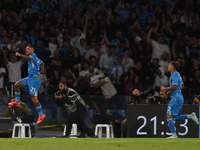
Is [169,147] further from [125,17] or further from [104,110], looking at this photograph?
[125,17]

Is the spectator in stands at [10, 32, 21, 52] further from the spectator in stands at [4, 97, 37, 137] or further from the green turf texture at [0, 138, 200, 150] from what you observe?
the green turf texture at [0, 138, 200, 150]

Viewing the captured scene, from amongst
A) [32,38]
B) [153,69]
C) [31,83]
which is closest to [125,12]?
[153,69]

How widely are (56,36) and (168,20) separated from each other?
452 cm

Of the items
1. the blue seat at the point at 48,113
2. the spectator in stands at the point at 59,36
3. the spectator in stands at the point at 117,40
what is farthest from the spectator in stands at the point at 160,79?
the blue seat at the point at 48,113

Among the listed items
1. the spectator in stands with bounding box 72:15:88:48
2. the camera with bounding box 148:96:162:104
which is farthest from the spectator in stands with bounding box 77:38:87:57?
the camera with bounding box 148:96:162:104

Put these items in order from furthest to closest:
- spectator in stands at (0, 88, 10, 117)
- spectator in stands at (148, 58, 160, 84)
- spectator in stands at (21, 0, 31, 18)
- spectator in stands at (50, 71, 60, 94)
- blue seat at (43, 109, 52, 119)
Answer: spectator in stands at (21, 0, 31, 18) → spectator in stands at (148, 58, 160, 84) → spectator in stands at (50, 71, 60, 94) → blue seat at (43, 109, 52, 119) → spectator in stands at (0, 88, 10, 117)

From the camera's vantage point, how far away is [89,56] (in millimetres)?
14641

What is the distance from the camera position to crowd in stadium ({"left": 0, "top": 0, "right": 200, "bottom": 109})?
13.7 m

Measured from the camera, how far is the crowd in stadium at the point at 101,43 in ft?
44.9

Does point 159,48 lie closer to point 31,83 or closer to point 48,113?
point 48,113

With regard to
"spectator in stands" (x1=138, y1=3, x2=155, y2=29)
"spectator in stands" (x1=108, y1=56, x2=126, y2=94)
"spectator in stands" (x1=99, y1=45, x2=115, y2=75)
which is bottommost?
"spectator in stands" (x1=108, y1=56, x2=126, y2=94)

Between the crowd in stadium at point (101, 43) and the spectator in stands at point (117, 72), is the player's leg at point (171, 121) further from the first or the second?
the spectator in stands at point (117, 72)

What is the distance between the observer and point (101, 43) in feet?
49.4

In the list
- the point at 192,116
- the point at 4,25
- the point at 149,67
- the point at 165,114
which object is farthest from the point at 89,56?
the point at 192,116
